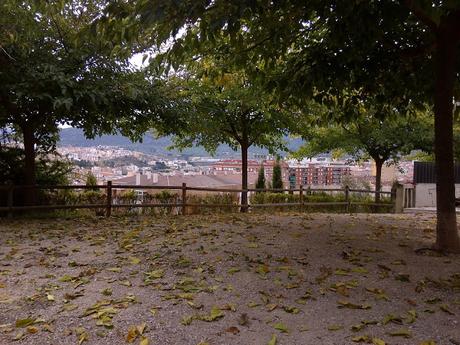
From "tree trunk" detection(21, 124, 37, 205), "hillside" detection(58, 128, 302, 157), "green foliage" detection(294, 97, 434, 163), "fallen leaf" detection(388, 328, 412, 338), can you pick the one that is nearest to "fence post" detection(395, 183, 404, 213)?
A: "green foliage" detection(294, 97, 434, 163)

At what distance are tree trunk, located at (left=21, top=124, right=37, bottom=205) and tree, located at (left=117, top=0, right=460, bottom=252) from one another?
670 centimetres

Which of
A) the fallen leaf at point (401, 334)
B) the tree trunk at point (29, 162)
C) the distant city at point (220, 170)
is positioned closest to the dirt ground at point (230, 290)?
the fallen leaf at point (401, 334)

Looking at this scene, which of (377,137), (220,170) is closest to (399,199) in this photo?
(377,137)

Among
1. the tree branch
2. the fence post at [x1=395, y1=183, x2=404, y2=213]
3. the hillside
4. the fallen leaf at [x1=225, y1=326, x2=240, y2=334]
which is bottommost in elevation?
the fallen leaf at [x1=225, y1=326, x2=240, y2=334]

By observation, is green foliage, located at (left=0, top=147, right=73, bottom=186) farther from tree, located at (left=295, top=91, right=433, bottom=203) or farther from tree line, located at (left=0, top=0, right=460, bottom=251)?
tree, located at (left=295, top=91, right=433, bottom=203)

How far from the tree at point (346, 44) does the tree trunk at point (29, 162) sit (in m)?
6.70

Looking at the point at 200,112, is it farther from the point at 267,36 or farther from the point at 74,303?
the point at 74,303

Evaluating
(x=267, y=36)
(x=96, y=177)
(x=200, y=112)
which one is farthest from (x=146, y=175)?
(x=267, y=36)

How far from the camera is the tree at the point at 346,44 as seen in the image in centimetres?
475

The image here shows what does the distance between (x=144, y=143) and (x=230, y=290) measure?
61.8 feet

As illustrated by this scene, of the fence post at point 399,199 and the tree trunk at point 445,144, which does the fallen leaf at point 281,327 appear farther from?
the fence post at point 399,199

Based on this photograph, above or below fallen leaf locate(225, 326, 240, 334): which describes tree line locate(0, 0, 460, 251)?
above

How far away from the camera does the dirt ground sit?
3873mm

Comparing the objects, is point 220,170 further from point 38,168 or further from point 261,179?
point 38,168
